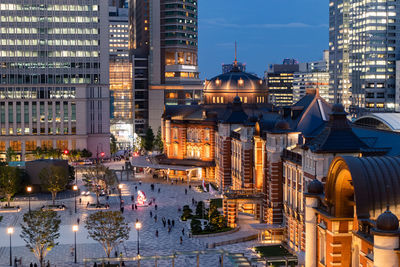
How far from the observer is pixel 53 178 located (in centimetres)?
10150

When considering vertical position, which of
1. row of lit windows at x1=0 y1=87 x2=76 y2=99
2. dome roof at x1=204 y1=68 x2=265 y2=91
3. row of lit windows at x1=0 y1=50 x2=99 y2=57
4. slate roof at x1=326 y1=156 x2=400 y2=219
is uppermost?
row of lit windows at x1=0 y1=50 x2=99 y2=57

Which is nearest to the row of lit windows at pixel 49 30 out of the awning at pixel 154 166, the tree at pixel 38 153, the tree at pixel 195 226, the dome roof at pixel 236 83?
the tree at pixel 38 153

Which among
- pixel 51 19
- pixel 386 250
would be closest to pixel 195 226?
pixel 386 250

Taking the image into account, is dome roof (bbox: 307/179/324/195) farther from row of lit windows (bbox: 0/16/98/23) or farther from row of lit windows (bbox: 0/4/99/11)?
row of lit windows (bbox: 0/4/99/11)

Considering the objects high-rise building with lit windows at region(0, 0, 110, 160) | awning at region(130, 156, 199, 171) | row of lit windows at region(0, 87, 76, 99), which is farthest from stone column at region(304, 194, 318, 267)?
row of lit windows at region(0, 87, 76, 99)

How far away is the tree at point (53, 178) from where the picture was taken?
3962 inches

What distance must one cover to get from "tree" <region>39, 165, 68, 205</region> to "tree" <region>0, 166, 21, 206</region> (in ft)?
14.0

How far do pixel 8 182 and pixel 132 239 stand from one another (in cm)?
3204

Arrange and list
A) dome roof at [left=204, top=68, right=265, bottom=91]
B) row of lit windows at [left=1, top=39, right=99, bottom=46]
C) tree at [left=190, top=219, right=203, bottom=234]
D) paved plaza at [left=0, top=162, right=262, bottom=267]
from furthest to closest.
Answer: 1. row of lit windows at [left=1, top=39, right=99, bottom=46]
2. dome roof at [left=204, top=68, right=265, bottom=91]
3. tree at [left=190, top=219, right=203, bottom=234]
4. paved plaza at [left=0, top=162, right=262, bottom=267]

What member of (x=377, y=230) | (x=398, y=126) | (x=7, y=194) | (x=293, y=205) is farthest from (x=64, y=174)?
(x=377, y=230)

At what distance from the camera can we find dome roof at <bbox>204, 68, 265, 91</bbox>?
13725 centimetres

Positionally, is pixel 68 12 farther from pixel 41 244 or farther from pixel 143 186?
pixel 41 244

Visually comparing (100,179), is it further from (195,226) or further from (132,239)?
(132,239)

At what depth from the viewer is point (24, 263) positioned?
66.9m
